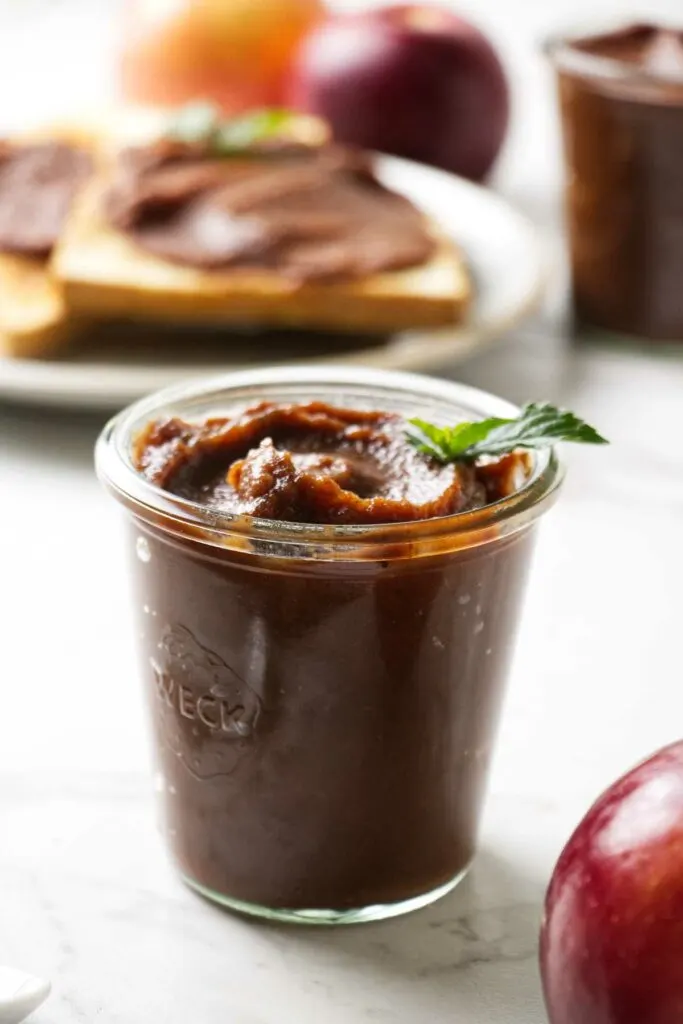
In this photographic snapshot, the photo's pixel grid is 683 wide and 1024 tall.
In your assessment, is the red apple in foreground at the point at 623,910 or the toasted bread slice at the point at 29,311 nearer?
the red apple in foreground at the point at 623,910

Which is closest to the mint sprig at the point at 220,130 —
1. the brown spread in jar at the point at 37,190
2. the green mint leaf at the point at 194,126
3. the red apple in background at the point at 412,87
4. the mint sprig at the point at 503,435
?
the green mint leaf at the point at 194,126

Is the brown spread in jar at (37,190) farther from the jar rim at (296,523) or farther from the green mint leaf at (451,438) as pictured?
the green mint leaf at (451,438)

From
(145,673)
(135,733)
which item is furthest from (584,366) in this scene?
(145,673)

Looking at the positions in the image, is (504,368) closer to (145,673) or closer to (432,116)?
(432,116)

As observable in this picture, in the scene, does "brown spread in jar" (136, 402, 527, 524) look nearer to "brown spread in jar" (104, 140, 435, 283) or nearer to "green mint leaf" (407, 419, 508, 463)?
"green mint leaf" (407, 419, 508, 463)

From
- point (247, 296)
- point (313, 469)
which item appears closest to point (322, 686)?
point (313, 469)

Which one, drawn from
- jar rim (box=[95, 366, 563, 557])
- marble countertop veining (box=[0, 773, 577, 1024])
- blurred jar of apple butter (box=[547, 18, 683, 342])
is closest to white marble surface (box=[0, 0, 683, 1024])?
marble countertop veining (box=[0, 773, 577, 1024])
